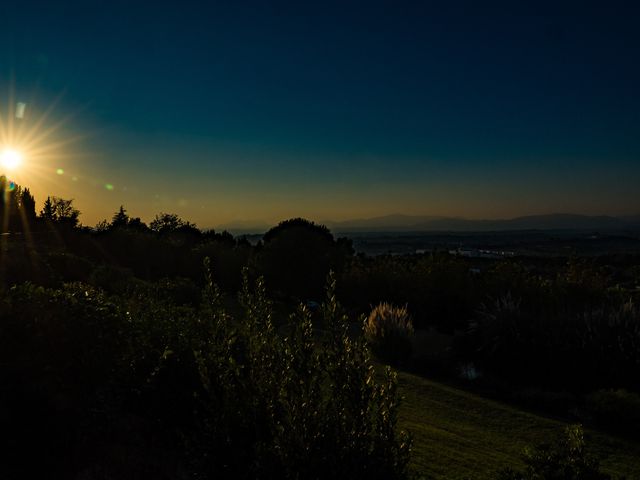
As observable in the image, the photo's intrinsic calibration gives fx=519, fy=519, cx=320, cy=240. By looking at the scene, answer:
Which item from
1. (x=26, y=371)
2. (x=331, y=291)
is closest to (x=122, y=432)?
(x=26, y=371)

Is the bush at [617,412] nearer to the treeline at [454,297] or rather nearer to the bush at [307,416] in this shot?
Result: the treeline at [454,297]

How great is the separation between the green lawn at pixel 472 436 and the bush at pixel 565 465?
4.14ft

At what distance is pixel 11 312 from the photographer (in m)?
6.09

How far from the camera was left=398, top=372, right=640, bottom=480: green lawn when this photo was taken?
6.30 metres

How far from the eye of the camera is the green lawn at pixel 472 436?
630 cm

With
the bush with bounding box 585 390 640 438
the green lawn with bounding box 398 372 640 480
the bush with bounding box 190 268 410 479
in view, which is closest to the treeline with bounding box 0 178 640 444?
the bush with bounding box 585 390 640 438

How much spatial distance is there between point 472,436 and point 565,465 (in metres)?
3.93

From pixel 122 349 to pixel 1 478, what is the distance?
208cm

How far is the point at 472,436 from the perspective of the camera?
26.2 feet

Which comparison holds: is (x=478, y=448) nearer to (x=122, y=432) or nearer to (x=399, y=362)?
(x=122, y=432)

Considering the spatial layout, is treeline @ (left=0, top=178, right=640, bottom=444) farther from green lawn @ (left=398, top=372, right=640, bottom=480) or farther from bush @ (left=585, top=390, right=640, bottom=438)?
green lawn @ (left=398, top=372, right=640, bottom=480)

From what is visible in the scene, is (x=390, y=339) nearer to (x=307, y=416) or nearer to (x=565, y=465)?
(x=565, y=465)

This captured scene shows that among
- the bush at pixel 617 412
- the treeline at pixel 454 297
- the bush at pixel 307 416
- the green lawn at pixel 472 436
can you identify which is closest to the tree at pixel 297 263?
the treeline at pixel 454 297

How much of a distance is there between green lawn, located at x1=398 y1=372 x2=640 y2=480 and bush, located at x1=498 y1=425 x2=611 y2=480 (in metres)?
1.26
